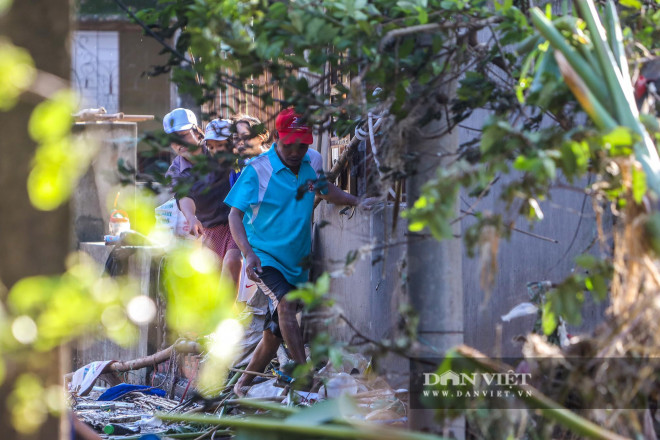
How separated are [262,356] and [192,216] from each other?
179 centimetres

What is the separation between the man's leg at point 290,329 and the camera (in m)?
5.43

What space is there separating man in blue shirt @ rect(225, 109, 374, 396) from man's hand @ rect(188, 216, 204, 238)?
125cm

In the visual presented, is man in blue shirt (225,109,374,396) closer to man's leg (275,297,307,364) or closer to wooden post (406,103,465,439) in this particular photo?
man's leg (275,297,307,364)

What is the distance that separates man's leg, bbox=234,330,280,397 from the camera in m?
5.72

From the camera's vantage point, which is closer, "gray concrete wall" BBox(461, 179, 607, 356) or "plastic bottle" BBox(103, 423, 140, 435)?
"gray concrete wall" BBox(461, 179, 607, 356)

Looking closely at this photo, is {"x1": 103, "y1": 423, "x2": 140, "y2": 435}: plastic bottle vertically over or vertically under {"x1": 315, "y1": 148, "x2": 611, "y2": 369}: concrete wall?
under

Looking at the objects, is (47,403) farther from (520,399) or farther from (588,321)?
(588,321)

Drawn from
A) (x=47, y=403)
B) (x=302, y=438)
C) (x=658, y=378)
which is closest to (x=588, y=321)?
(x=658, y=378)

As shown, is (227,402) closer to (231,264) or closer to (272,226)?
(272,226)

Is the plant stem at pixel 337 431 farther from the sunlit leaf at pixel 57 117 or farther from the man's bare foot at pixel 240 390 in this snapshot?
the man's bare foot at pixel 240 390


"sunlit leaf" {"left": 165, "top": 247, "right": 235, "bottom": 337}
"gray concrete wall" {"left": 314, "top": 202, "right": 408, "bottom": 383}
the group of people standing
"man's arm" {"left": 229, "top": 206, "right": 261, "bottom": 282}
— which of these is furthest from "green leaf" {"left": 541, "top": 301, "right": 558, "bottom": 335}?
"man's arm" {"left": 229, "top": 206, "right": 261, "bottom": 282}

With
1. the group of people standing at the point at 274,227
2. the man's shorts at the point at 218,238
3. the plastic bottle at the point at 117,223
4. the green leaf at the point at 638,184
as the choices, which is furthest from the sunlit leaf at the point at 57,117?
the plastic bottle at the point at 117,223

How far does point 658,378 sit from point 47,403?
60.9 inches

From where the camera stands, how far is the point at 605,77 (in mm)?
2354
